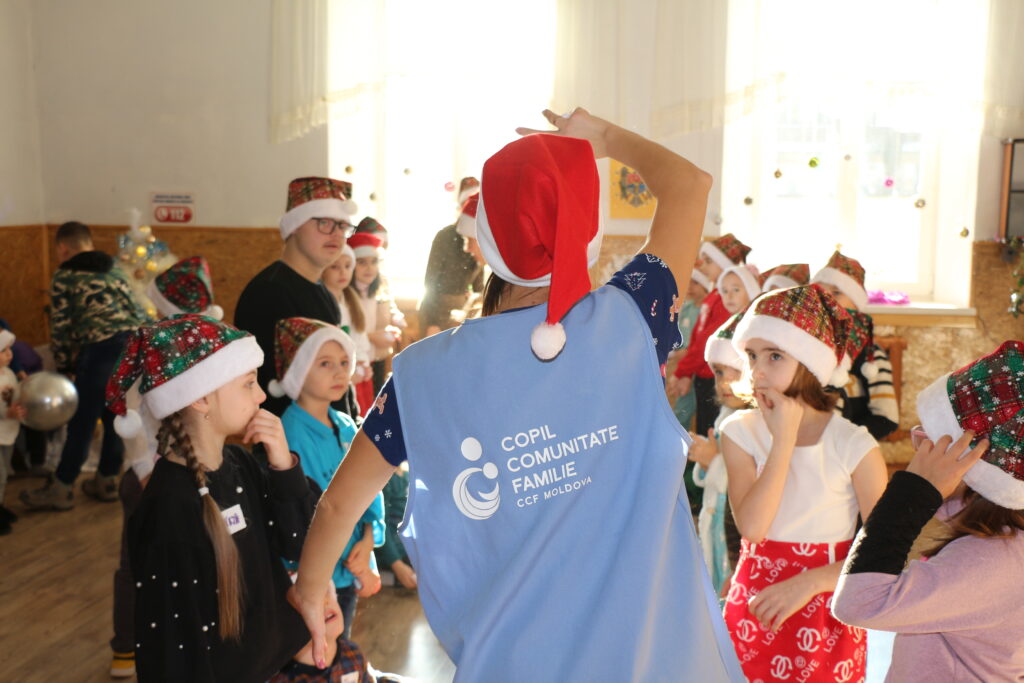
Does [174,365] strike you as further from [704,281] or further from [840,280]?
[704,281]

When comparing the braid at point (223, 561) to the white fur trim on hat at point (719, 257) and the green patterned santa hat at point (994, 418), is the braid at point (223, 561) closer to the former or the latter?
the green patterned santa hat at point (994, 418)

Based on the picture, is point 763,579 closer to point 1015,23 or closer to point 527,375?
point 527,375

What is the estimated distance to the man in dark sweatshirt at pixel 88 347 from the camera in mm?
5484

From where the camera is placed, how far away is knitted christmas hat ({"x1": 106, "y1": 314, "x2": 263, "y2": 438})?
7.22ft

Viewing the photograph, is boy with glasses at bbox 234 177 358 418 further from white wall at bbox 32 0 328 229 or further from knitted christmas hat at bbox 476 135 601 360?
white wall at bbox 32 0 328 229

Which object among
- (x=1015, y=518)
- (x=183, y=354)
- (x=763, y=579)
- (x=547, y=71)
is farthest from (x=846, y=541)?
(x=547, y=71)

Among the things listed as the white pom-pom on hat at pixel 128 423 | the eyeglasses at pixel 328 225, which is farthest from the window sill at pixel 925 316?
the white pom-pom on hat at pixel 128 423

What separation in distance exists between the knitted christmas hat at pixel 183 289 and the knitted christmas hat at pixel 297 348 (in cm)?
64

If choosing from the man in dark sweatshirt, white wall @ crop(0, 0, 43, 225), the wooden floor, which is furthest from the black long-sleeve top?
white wall @ crop(0, 0, 43, 225)

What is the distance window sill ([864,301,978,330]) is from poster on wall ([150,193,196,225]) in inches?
193

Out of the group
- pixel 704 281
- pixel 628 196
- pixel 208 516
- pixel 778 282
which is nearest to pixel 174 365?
pixel 208 516

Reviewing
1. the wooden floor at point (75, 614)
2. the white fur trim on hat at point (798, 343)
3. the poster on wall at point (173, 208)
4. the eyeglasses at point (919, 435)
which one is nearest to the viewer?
the eyeglasses at point (919, 435)

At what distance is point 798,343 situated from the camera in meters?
2.42

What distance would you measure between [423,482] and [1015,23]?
6.48 meters
